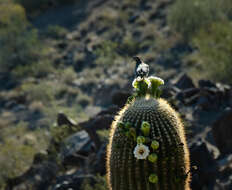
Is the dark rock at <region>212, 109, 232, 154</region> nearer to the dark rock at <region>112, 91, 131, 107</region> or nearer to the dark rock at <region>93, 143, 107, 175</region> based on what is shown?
the dark rock at <region>93, 143, 107, 175</region>

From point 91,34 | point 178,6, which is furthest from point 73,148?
point 91,34

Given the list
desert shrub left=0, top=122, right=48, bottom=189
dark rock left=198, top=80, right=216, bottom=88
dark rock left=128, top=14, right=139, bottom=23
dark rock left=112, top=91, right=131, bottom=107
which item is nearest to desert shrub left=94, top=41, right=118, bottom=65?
desert shrub left=0, top=122, right=48, bottom=189

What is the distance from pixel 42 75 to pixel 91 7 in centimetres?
1093

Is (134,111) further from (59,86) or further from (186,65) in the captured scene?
(59,86)

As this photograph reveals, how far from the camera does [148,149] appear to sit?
144 inches

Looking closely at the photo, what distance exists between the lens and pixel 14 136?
36.5 feet

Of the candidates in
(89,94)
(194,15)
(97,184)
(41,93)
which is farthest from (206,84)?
(194,15)

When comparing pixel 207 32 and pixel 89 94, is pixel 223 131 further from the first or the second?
pixel 207 32

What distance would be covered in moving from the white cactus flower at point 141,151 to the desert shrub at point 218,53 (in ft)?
26.2

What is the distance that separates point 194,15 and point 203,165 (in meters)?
12.1

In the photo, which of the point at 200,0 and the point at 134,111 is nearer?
the point at 134,111

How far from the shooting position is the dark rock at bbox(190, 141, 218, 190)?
6000 millimetres

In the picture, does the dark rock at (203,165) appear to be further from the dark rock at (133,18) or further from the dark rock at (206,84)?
the dark rock at (133,18)

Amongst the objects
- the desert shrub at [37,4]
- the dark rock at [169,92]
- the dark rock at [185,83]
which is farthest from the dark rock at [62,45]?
the dark rock at [169,92]
